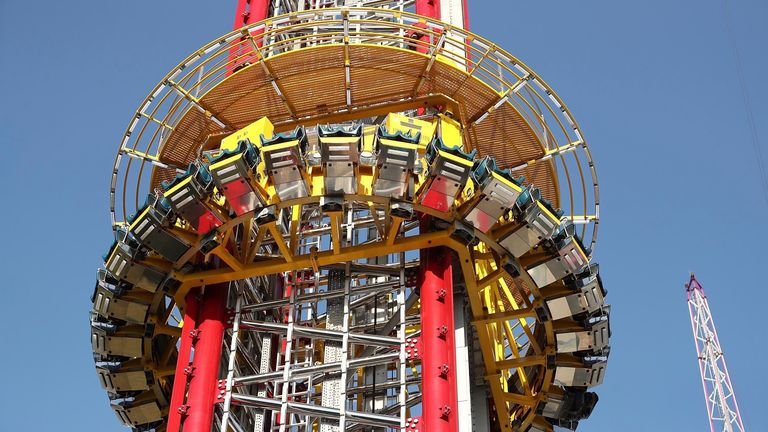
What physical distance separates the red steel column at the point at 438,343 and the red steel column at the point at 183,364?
8805mm

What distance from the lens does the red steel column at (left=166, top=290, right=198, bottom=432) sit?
125 ft

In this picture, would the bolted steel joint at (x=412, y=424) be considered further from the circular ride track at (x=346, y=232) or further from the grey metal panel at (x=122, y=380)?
the grey metal panel at (x=122, y=380)

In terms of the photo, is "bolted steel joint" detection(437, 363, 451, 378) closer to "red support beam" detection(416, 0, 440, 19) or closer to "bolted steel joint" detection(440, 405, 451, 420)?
"bolted steel joint" detection(440, 405, 451, 420)

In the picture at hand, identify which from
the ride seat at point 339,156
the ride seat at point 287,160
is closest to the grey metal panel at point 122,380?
the ride seat at point 287,160

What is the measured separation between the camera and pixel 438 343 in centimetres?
3734

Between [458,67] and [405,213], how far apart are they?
719cm

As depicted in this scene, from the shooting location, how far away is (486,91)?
42.1 metres

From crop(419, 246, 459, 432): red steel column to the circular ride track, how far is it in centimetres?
37

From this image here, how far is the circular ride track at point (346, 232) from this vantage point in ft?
124

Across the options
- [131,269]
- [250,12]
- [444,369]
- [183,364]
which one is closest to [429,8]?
[250,12]

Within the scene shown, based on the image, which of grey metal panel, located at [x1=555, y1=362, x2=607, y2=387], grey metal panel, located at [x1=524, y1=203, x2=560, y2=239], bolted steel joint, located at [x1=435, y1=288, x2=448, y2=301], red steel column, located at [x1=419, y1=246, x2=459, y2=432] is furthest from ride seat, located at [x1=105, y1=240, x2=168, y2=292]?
grey metal panel, located at [x1=555, y1=362, x2=607, y2=387]

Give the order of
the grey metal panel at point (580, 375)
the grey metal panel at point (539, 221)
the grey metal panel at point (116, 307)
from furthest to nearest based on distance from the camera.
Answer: the grey metal panel at point (580, 375) → the grey metal panel at point (116, 307) → the grey metal panel at point (539, 221)

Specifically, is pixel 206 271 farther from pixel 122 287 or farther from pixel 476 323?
pixel 476 323

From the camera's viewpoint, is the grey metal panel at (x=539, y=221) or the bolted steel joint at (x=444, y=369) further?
the grey metal panel at (x=539, y=221)
